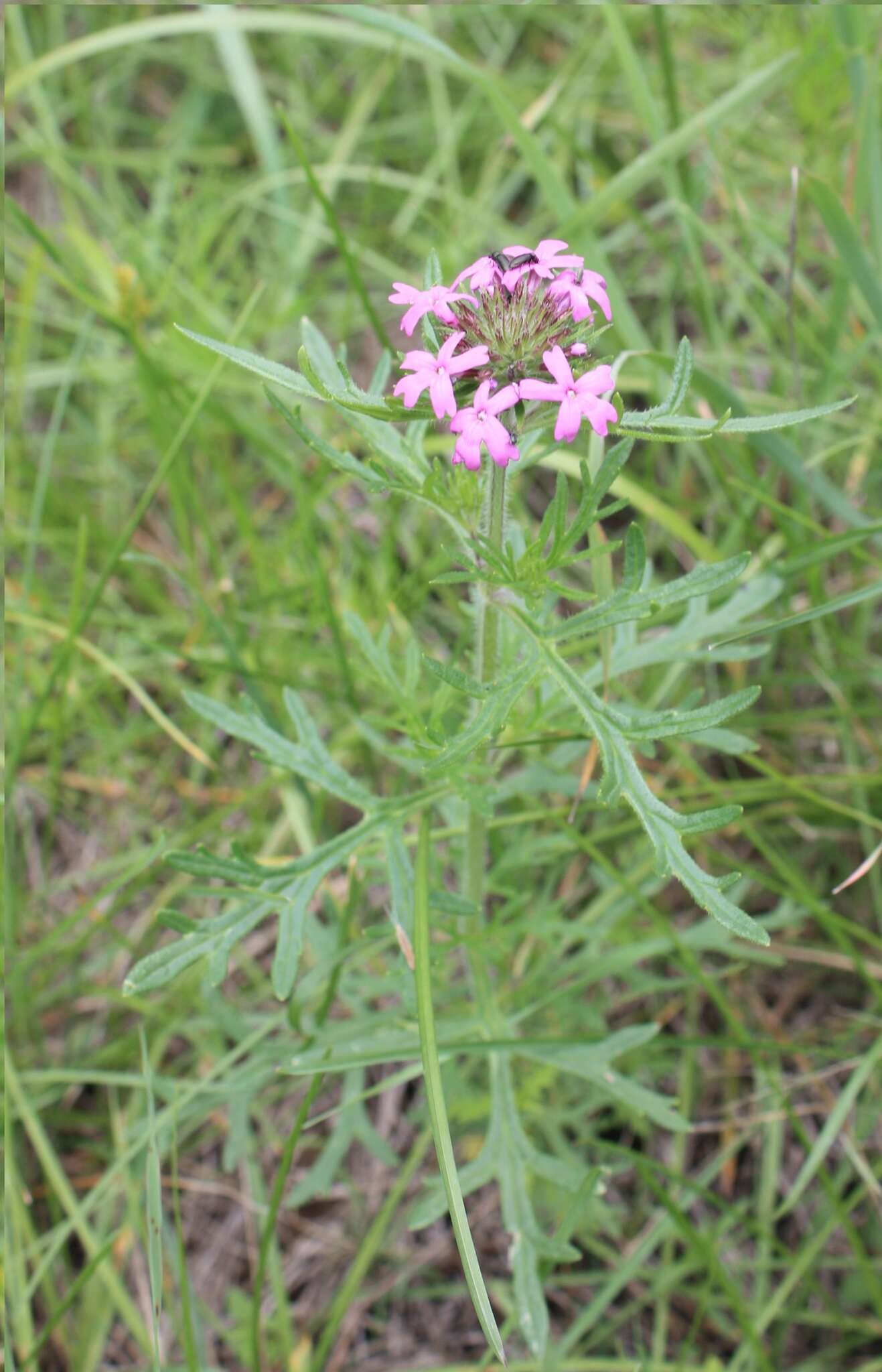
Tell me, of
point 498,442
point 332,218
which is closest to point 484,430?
point 498,442

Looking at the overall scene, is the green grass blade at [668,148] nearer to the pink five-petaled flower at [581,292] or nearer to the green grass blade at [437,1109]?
the pink five-petaled flower at [581,292]

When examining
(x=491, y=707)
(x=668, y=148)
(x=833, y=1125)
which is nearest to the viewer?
(x=491, y=707)

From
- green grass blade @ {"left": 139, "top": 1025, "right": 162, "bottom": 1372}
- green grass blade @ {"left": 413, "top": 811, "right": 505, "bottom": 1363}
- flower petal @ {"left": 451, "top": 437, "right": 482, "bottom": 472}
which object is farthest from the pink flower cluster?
green grass blade @ {"left": 139, "top": 1025, "right": 162, "bottom": 1372}

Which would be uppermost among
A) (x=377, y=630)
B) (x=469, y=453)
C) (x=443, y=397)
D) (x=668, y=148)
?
(x=668, y=148)

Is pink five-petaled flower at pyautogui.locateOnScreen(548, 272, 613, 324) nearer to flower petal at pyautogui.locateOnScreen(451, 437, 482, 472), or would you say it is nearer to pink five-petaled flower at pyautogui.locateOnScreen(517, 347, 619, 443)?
pink five-petaled flower at pyautogui.locateOnScreen(517, 347, 619, 443)

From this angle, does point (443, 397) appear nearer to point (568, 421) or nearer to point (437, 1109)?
point (568, 421)

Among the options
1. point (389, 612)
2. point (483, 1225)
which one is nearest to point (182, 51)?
point (389, 612)
